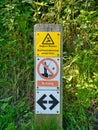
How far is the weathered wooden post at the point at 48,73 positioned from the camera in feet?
9.85

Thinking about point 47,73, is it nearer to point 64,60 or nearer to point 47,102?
point 47,102

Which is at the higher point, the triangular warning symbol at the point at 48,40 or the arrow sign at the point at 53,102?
the triangular warning symbol at the point at 48,40

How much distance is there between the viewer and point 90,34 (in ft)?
13.8

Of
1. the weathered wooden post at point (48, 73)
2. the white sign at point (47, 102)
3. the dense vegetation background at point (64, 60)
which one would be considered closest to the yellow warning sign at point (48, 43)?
the weathered wooden post at point (48, 73)

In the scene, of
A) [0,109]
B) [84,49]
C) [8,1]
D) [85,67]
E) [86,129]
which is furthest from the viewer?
[8,1]

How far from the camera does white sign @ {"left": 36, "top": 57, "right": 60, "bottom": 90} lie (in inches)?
119

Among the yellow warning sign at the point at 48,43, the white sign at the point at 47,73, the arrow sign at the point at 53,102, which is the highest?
the yellow warning sign at the point at 48,43

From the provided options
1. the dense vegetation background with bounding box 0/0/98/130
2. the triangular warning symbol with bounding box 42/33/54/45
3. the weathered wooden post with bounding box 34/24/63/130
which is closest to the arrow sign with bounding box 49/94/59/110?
the weathered wooden post with bounding box 34/24/63/130

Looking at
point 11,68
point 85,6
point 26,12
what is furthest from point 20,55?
point 85,6

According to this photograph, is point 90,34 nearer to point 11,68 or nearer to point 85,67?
point 85,67

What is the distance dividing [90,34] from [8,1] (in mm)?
1144

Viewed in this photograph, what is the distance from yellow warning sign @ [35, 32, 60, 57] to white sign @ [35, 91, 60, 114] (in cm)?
35

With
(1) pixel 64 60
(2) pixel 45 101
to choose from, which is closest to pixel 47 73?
(2) pixel 45 101

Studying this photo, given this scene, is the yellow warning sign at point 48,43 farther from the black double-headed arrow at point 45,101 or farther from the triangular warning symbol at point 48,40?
the black double-headed arrow at point 45,101
